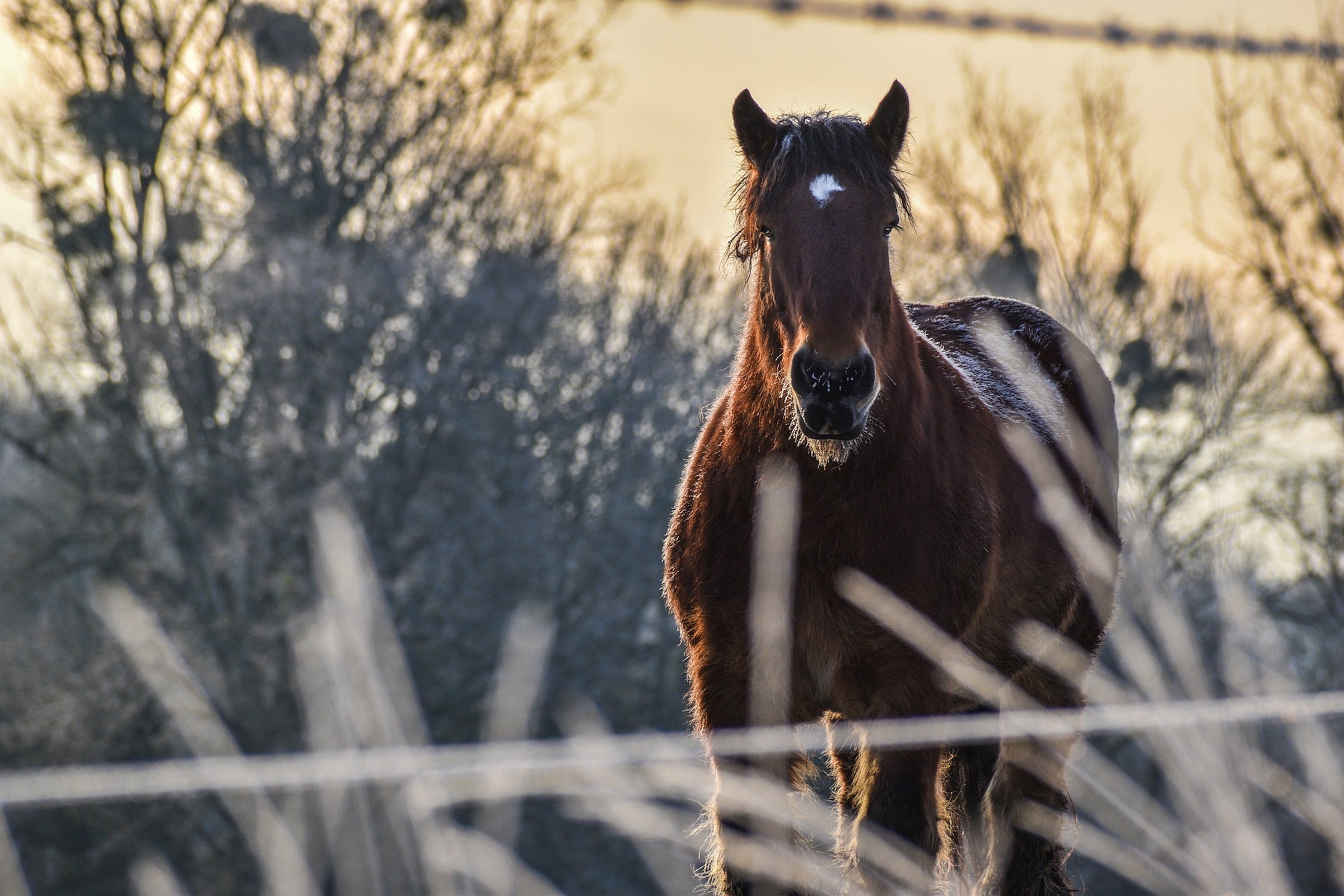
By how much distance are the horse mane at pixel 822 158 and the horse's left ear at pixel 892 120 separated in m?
0.05

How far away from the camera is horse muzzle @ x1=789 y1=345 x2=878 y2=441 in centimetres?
231

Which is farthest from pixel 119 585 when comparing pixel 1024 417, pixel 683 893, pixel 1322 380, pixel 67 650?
pixel 1322 380

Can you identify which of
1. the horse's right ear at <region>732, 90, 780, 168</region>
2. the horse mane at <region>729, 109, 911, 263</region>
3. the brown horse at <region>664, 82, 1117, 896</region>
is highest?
Result: the horse's right ear at <region>732, 90, 780, 168</region>

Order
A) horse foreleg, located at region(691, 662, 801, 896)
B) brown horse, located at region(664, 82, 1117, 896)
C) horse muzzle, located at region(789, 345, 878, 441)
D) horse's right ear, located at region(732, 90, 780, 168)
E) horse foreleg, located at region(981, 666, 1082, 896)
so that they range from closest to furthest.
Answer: horse muzzle, located at region(789, 345, 878, 441) < brown horse, located at region(664, 82, 1117, 896) < horse foreleg, located at region(691, 662, 801, 896) < horse's right ear, located at region(732, 90, 780, 168) < horse foreleg, located at region(981, 666, 1082, 896)

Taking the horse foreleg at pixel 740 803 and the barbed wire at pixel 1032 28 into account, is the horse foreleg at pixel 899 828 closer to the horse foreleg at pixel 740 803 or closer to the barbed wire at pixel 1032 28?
the horse foreleg at pixel 740 803

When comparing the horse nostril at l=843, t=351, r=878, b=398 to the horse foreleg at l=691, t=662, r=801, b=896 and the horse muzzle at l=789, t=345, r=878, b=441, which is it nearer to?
the horse muzzle at l=789, t=345, r=878, b=441

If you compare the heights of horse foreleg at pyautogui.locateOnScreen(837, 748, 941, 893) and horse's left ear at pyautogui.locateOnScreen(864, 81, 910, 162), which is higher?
horse's left ear at pyautogui.locateOnScreen(864, 81, 910, 162)

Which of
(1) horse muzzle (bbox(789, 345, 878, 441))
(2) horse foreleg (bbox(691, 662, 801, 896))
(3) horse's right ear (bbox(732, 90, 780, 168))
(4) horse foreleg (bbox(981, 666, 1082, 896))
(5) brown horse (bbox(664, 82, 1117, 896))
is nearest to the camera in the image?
(1) horse muzzle (bbox(789, 345, 878, 441))

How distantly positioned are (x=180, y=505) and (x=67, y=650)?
263cm

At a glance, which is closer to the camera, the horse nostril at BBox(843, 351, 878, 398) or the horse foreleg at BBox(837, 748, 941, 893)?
the horse nostril at BBox(843, 351, 878, 398)

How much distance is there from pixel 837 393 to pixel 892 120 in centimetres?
100

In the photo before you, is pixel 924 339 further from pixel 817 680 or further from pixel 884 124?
pixel 817 680

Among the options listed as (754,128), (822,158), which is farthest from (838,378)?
Answer: (754,128)

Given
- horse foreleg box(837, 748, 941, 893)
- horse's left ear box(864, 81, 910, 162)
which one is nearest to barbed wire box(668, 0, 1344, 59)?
horse's left ear box(864, 81, 910, 162)
